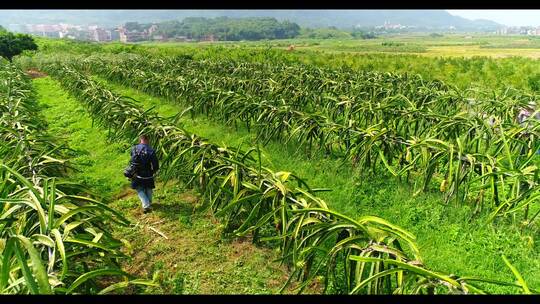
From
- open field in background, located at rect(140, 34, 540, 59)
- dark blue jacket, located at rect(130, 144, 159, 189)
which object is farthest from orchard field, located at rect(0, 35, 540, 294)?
open field in background, located at rect(140, 34, 540, 59)

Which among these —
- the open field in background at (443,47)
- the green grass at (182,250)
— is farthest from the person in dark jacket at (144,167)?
the open field in background at (443,47)

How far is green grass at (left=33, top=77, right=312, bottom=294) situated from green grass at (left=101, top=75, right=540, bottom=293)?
3.68 feet

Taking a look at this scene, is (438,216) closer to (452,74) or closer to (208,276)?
(208,276)

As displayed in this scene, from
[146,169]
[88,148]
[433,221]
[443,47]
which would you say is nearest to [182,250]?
[146,169]

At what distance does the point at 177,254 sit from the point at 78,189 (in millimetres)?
1360

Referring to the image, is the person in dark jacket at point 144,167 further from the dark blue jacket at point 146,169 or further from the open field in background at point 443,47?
the open field in background at point 443,47

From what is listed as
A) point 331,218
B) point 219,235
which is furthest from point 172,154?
Answer: point 331,218

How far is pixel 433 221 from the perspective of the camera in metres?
5.16

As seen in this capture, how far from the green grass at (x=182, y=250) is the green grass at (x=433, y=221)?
112 cm

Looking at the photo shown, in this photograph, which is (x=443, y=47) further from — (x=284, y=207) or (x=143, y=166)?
(x=284, y=207)

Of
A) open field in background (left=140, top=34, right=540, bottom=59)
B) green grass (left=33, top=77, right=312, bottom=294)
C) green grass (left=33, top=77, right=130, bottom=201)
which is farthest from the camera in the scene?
open field in background (left=140, top=34, right=540, bottom=59)

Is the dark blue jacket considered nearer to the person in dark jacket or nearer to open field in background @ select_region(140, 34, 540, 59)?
the person in dark jacket

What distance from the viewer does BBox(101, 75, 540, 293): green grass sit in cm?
428

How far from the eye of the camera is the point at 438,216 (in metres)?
5.19
